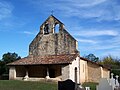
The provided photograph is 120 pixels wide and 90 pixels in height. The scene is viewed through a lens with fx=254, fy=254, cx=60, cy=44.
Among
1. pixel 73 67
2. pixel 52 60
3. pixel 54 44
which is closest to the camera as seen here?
pixel 73 67

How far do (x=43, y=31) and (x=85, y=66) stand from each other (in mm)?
8448

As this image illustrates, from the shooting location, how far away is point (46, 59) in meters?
34.8

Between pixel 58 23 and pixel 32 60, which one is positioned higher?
pixel 58 23

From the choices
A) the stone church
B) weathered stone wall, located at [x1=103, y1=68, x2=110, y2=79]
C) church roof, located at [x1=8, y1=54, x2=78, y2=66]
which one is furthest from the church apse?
weathered stone wall, located at [x1=103, y1=68, x2=110, y2=79]

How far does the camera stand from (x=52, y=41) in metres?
38.1

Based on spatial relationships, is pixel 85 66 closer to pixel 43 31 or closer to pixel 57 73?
pixel 57 73

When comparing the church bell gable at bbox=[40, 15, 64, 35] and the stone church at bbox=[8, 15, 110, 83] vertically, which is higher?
the church bell gable at bbox=[40, 15, 64, 35]

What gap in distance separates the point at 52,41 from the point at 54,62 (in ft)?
20.6

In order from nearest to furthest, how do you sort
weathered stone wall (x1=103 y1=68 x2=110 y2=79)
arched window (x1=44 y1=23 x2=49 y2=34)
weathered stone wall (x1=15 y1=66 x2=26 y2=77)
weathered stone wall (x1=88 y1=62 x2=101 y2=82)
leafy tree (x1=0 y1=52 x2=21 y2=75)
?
weathered stone wall (x1=15 y1=66 x2=26 y2=77) < weathered stone wall (x1=88 y1=62 x2=101 y2=82) < arched window (x1=44 y1=23 x2=49 y2=34) < weathered stone wall (x1=103 y1=68 x2=110 y2=79) < leafy tree (x1=0 y1=52 x2=21 y2=75)

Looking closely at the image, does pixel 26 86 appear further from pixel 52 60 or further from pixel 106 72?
pixel 106 72

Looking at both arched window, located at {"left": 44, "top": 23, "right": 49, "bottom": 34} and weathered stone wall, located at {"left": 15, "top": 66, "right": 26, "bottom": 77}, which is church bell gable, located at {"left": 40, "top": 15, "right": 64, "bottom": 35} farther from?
weathered stone wall, located at {"left": 15, "top": 66, "right": 26, "bottom": 77}

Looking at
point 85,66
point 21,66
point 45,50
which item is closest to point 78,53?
point 85,66

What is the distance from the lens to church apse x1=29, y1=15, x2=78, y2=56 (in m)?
36.9

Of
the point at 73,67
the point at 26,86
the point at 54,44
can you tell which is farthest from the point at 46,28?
the point at 26,86
